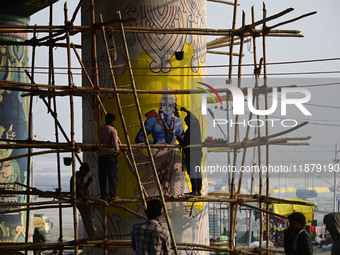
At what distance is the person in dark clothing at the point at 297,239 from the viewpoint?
385 inches

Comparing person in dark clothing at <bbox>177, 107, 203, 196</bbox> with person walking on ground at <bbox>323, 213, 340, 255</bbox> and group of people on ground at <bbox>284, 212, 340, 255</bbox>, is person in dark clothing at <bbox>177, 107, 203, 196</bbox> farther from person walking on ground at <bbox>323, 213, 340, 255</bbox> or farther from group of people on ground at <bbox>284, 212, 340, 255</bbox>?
group of people on ground at <bbox>284, 212, 340, 255</bbox>

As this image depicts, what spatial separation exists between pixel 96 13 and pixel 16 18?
9884 millimetres

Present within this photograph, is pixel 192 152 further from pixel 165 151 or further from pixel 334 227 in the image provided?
pixel 334 227

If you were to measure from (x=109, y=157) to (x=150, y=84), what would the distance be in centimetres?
232

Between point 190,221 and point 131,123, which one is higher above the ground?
point 131,123

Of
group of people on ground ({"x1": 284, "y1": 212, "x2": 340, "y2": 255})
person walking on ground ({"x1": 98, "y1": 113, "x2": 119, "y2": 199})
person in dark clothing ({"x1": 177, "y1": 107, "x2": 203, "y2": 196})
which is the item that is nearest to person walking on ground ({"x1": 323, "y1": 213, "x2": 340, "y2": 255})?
group of people on ground ({"x1": 284, "y1": 212, "x2": 340, "y2": 255})

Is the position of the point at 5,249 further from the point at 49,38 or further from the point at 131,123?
the point at 49,38

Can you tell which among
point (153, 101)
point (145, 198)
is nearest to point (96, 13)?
point (153, 101)

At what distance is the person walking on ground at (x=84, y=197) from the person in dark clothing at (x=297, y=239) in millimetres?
5026

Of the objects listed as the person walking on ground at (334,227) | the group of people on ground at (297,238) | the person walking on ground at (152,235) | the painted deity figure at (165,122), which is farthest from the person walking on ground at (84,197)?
the group of people on ground at (297,238)

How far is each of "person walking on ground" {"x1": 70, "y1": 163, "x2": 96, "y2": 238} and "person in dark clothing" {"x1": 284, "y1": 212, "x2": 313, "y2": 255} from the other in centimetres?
503

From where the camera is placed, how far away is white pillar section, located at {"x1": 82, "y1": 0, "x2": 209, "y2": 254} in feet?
51.7

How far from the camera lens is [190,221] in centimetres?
1599

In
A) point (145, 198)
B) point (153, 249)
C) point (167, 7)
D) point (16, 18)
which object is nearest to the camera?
point (153, 249)
